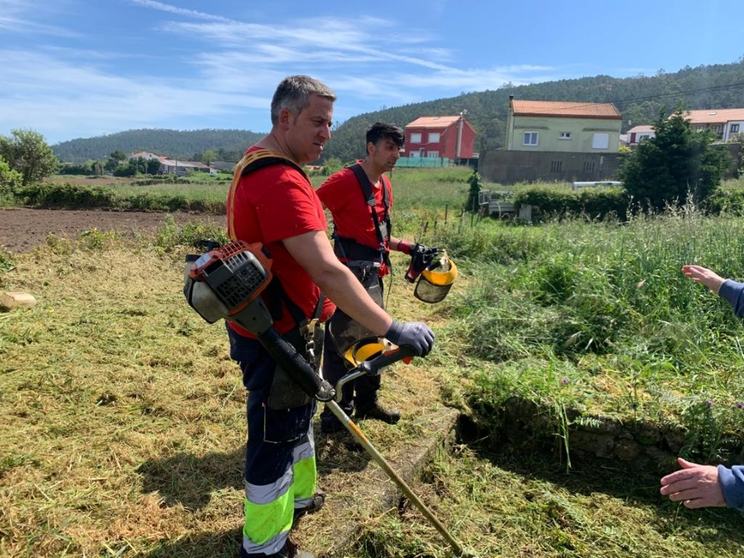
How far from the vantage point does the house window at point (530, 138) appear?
40031 mm

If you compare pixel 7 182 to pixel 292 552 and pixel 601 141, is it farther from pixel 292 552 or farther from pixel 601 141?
pixel 601 141

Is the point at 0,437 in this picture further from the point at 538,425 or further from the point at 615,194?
the point at 615,194

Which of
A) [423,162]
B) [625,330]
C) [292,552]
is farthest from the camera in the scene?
[423,162]

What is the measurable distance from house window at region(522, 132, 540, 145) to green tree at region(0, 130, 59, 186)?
35277 millimetres

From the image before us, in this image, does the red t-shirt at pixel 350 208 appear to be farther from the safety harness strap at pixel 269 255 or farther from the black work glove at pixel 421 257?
the safety harness strap at pixel 269 255

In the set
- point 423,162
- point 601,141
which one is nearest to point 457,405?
point 601,141

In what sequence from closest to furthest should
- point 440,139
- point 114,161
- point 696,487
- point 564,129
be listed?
1. point 696,487
2. point 564,129
3. point 440,139
4. point 114,161

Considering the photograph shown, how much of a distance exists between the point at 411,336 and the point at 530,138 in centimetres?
4256

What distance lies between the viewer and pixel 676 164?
51.6 ft

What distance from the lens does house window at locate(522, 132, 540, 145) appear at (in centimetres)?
4003

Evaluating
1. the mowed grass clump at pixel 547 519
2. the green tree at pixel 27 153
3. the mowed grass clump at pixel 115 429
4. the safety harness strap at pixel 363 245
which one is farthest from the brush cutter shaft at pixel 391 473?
the green tree at pixel 27 153

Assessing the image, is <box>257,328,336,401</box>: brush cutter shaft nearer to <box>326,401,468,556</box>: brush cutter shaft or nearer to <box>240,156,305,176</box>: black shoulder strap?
<box>326,401,468,556</box>: brush cutter shaft

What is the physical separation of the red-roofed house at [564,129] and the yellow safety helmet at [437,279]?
129 ft

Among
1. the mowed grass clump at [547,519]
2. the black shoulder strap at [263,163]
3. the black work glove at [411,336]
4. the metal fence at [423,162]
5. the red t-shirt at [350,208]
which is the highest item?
the metal fence at [423,162]
